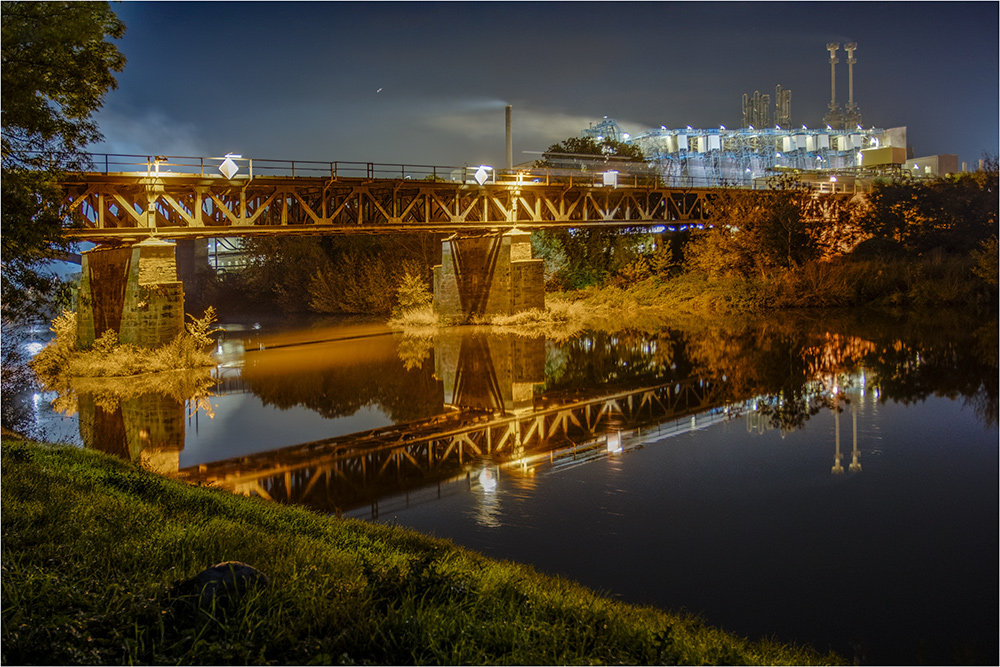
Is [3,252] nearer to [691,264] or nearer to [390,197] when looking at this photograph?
[390,197]

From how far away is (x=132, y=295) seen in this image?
26891 millimetres

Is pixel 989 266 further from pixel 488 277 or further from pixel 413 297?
pixel 413 297

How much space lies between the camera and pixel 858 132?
114812mm

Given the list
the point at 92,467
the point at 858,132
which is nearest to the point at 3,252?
the point at 92,467

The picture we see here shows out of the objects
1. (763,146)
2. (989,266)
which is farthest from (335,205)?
(763,146)

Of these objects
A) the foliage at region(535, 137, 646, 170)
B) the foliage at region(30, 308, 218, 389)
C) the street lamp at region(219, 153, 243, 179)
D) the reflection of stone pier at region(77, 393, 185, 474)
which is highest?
the foliage at region(535, 137, 646, 170)

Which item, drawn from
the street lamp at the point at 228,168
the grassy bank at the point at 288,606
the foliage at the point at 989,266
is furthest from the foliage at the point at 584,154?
the grassy bank at the point at 288,606

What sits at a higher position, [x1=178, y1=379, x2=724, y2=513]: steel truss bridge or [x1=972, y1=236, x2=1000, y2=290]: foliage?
[x1=972, y1=236, x2=1000, y2=290]: foliage

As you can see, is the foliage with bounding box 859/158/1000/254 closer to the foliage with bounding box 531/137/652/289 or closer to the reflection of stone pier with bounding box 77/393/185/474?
the foliage with bounding box 531/137/652/289

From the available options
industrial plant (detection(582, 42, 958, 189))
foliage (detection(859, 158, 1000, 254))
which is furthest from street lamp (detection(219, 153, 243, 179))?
industrial plant (detection(582, 42, 958, 189))

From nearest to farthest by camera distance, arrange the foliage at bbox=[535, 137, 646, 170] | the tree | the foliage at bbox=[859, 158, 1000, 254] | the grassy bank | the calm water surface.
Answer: the grassy bank
the calm water surface
the tree
the foliage at bbox=[859, 158, 1000, 254]
the foliage at bbox=[535, 137, 646, 170]

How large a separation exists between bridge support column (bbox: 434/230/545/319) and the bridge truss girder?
153cm

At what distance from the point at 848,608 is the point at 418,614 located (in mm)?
4744

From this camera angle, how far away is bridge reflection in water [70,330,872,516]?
45.3 ft
